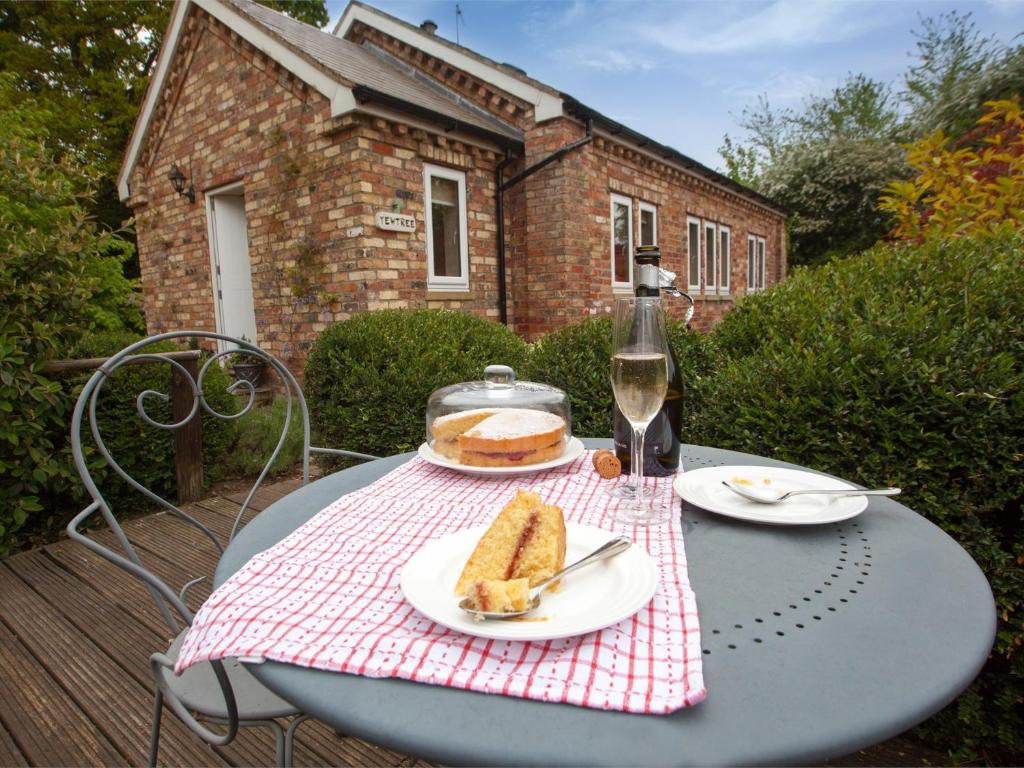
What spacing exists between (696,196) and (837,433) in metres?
10.4

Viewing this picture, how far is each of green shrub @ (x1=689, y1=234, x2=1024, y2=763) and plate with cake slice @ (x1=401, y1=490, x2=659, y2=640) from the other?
1.22 metres

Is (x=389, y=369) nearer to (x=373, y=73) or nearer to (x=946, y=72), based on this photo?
(x=373, y=73)

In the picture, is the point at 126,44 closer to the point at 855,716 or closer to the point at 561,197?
the point at 561,197

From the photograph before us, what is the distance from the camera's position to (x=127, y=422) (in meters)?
3.72

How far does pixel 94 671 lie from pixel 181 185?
25.7 feet

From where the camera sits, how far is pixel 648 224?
9438mm

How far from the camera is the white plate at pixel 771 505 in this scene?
1019 mm

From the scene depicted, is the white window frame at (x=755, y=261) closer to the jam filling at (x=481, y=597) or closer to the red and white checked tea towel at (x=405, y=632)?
the red and white checked tea towel at (x=405, y=632)

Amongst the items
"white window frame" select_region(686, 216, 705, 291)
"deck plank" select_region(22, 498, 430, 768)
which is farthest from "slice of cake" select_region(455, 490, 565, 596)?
"white window frame" select_region(686, 216, 705, 291)

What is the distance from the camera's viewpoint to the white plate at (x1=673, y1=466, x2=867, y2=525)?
40.1 inches

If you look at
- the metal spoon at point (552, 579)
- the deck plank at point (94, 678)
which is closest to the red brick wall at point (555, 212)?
the deck plank at point (94, 678)

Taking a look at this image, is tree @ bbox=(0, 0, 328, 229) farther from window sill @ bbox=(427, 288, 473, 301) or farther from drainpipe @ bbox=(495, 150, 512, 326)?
window sill @ bbox=(427, 288, 473, 301)

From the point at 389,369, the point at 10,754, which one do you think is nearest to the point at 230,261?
the point at 389,369

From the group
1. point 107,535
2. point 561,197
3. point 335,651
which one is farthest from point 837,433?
point 561,197
